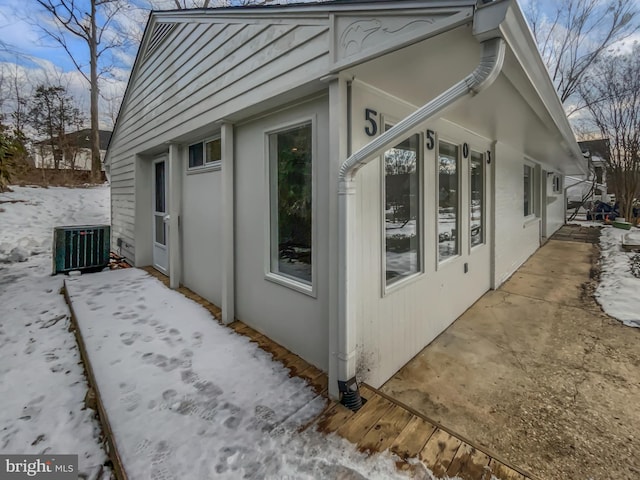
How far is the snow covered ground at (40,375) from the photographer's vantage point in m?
A: 1.76

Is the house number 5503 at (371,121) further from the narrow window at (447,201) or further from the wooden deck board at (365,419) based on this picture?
the wooden deck board at (365,419)

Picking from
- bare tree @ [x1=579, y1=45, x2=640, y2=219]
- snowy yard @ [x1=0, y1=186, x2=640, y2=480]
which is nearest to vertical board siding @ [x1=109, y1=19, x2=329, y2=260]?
snowy yard @ [x1=0, y1=186, x2=640, y2=480]

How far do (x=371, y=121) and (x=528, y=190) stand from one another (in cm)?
697

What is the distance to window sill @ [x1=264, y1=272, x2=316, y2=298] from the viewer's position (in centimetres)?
250

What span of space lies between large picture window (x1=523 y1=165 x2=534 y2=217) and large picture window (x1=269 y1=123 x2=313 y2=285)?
21.3ft

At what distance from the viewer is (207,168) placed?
3865 mm

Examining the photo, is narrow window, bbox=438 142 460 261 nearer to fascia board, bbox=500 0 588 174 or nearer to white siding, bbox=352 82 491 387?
white siding, bbox=352 82 491 387

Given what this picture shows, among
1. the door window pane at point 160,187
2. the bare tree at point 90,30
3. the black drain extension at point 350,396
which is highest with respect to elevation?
the bare tree at point 90,30

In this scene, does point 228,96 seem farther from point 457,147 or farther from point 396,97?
point 457,147

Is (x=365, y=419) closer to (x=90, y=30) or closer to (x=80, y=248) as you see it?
(x=80, y=248)

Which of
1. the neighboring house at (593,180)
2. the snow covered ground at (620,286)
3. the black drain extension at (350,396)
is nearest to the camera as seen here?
the black drain extension at (350,396)

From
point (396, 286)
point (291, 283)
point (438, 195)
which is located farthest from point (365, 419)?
point (438, 195)

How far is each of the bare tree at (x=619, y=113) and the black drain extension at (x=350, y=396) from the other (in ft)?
50.6

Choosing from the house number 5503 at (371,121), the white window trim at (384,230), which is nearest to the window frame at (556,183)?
the white window trim at (384,230)
